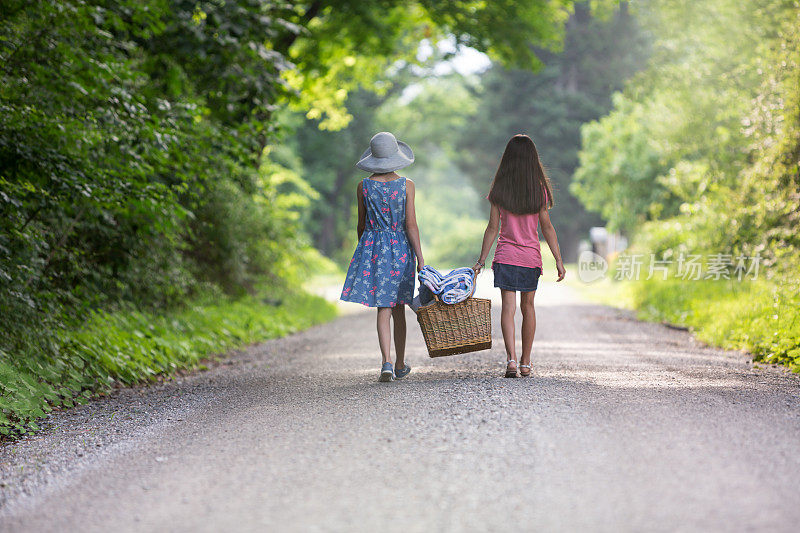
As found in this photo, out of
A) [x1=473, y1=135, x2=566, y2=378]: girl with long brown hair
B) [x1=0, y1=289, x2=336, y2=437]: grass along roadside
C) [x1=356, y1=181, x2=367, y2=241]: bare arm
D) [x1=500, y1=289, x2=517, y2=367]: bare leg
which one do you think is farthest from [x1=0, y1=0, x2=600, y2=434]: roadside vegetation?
[x1=500, y1=289, x2=517, y2=367]: bare leg

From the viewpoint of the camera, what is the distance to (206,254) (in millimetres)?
13031

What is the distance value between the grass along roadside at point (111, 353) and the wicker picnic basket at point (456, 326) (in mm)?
3140

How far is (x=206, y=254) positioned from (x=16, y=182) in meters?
6.27

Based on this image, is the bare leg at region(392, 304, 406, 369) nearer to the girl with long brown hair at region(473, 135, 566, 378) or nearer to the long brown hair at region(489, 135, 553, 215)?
the girl with long brown hair at region(473, 135, 566, 378)

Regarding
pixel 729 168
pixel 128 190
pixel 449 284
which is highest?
pixel 729 168

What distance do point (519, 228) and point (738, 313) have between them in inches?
198

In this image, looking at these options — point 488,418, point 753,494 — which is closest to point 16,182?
point 488,418

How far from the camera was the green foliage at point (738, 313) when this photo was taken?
8586 millimetres

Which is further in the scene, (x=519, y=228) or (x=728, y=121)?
(x=728, y=121)

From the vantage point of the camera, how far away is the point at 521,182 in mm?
7062

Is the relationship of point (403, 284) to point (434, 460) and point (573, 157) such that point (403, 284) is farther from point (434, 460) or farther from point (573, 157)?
point (573, 157)

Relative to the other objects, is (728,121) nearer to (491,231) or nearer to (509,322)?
(491,231)

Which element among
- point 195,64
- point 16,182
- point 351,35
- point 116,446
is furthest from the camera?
point 351,35

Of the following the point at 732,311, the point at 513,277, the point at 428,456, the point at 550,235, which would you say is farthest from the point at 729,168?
the point at 428,456
